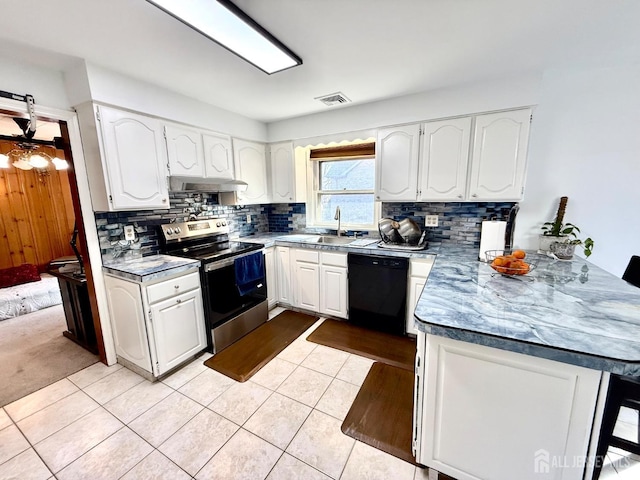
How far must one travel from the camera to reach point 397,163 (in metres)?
2.67

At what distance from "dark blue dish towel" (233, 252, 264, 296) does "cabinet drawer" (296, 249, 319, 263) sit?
17.2 inches

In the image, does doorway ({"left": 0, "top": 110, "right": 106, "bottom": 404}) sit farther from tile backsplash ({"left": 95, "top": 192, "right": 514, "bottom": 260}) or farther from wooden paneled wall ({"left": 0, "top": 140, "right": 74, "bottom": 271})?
tile backsplash ({"left": 95, "top": 192, "right": 514, "bottom": 260})

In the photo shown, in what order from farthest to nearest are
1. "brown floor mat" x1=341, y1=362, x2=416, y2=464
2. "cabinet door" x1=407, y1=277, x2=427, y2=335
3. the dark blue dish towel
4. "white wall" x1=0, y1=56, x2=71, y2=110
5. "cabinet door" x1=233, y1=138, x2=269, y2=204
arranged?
"cabinet door" x1=233, y1=138, x2=269, y2=204
the dark blue dish towel
"cabinet door" x1=407, y1=277, x2=427, y2=335
"white wall" x1=0, y1=56, x2=71, y2=110
"brown floor mat" x1=341, y1=362, x2=416, y2=464

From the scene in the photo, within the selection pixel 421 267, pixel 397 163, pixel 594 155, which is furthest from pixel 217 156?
pixel 594 155

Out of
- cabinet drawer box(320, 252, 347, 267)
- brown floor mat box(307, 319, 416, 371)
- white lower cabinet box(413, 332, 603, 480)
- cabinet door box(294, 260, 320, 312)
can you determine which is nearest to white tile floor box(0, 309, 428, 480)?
brown floor mat box(307, 319, 416, 371)

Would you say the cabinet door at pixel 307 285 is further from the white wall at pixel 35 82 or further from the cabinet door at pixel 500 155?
the white wall at pixel 35 82

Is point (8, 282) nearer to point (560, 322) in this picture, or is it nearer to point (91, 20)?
Answer: point (91, 20)

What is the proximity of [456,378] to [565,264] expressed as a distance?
5.23 feet

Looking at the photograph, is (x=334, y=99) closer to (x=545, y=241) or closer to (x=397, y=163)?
(x=397, y=163)

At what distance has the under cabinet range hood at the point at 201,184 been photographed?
2.33m

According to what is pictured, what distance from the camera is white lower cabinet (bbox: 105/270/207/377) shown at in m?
1.99

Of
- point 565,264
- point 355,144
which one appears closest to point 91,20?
point 355,144

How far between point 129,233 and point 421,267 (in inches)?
106

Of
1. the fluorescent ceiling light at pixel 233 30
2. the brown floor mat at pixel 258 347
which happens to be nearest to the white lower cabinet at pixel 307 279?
the brown floor mat at pixel 258 347
